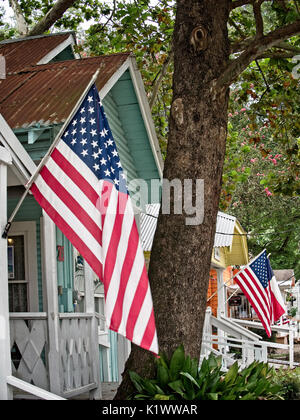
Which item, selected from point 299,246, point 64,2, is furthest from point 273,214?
point 64,2

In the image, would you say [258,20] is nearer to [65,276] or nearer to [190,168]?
[190,168]

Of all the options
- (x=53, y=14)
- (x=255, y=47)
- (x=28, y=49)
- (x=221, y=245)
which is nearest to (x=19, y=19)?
(x=53, y=14)

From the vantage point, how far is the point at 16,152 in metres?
7.58

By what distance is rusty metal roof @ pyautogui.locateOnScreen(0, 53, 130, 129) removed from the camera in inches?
347

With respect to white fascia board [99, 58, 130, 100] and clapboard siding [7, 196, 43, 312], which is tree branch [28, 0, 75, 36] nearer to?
white fascia board [99, 58, 130, 100]

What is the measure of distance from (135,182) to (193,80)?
5376 mm

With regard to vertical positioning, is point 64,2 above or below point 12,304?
above

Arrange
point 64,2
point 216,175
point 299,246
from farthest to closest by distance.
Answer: point 299,246, point 64,2, point 216,175

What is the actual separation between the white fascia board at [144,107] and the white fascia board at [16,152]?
3.83m

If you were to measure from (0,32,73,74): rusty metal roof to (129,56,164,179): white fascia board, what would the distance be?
2158 millimetres

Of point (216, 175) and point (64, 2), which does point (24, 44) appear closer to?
point (64, 2)

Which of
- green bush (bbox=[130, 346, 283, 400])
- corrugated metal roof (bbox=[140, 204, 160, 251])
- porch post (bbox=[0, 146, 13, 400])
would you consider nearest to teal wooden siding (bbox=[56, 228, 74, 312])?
corrugated metal roof (bbox=[140, 204, 160, 251])

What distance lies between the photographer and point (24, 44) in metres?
13.2

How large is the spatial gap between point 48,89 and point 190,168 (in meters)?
2.81
